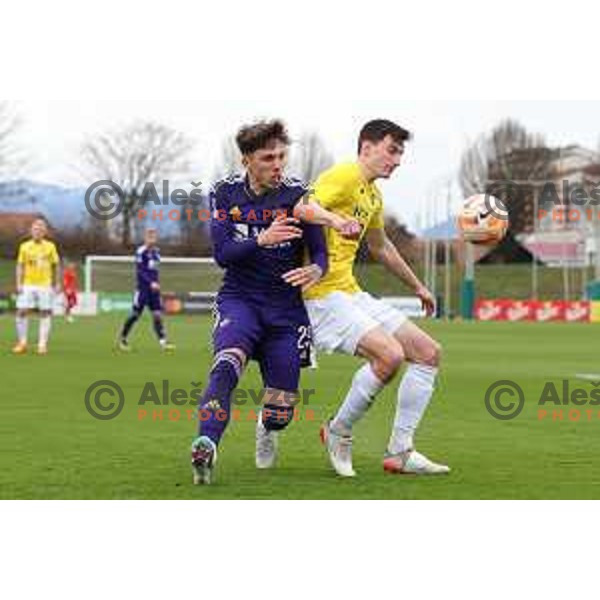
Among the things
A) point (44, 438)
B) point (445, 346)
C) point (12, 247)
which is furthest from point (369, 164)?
point (12, 247)

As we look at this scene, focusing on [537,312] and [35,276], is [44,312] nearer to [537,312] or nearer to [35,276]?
[35,276]

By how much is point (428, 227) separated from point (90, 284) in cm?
1579

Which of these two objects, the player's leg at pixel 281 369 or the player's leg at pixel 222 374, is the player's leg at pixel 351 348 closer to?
the player's leg at pixel 281 369

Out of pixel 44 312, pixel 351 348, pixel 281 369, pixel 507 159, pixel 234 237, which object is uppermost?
pixel 507 159

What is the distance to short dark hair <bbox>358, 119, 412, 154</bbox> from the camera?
925 cm

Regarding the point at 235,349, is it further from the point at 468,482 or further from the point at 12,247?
the point at 12,247

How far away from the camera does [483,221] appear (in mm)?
10594

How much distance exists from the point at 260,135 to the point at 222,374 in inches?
56.4

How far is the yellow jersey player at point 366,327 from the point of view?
358 inches

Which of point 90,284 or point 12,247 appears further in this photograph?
point 12,247

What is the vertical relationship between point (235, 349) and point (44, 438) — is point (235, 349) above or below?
above

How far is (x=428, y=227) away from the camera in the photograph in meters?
62.7

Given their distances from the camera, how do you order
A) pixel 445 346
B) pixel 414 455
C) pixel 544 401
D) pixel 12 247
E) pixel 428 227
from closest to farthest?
pixel 414 455, pixel 544 401, pixel 445 346, pixel 428 227, pixel 12 247

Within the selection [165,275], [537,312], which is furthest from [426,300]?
[165,275]
